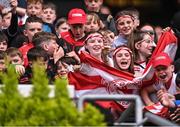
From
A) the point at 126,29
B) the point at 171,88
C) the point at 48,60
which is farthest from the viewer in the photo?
the point at 126,29

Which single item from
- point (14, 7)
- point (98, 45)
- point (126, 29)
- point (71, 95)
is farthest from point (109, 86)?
point (71, 95)

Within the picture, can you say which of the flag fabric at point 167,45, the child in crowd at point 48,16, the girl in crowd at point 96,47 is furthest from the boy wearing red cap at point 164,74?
the child in crowd at point 48,16

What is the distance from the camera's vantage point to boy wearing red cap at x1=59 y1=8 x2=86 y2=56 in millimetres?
13758

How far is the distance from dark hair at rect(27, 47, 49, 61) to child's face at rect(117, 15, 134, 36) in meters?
1.60

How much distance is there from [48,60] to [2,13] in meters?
2.29

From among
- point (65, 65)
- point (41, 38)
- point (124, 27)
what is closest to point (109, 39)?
point (124, 27)

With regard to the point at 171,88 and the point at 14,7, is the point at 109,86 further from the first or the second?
the point at 14,7

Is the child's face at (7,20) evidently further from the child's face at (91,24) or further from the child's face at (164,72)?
the child's face at (164,72)

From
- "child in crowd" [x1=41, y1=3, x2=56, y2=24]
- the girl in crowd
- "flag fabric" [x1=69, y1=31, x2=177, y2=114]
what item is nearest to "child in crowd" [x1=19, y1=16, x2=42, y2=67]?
"child in crowd" [x1=41, y1=3, x2=56, y2=24]

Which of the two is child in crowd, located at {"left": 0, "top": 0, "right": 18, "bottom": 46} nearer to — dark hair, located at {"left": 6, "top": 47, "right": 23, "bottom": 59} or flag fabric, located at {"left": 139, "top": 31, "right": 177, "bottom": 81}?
dark hair, located at {"left": 6, "top": 47, "right": 23, "bottom": 59}

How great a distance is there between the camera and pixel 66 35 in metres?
14.2

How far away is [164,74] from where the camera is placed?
1135cm

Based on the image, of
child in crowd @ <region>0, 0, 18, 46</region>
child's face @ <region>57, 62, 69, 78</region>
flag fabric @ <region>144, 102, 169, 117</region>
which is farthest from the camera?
child in crowd @ <region>0, 0, 18, 46</region>

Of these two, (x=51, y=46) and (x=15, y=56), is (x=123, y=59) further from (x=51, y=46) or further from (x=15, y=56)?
(x=15, y=56)
